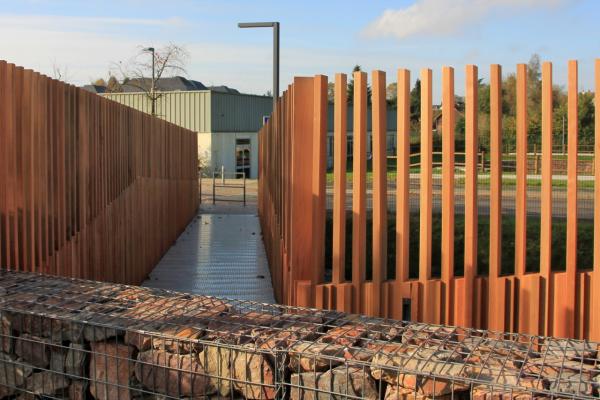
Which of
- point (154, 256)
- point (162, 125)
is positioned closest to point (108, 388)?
point (154, 256)

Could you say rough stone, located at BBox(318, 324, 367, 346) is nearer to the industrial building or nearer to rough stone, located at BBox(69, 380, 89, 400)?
rough stone, located at BBox(69, 380, 89, 400)

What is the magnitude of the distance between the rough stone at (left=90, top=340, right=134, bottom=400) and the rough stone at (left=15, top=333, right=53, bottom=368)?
26cm

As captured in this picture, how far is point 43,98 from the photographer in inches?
219

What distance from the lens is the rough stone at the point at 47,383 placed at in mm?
3334

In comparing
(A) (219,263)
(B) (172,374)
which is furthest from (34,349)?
(A) (219,263)

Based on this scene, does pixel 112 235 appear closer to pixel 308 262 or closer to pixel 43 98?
pixel 43 98

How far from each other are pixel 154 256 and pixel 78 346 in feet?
27.6

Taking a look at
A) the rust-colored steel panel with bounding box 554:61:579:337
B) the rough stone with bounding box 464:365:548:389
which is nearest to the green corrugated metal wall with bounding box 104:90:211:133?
the rust-colored steel panel with bounding box 554:61:579:337

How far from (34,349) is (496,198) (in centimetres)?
293

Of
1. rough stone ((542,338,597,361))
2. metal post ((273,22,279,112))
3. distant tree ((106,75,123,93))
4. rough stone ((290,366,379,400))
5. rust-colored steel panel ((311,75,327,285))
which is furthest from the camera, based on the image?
distant tree ((106,75,123,93))

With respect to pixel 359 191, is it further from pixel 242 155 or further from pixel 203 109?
pixel 242 155

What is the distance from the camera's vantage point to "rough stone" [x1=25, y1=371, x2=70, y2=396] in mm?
3334

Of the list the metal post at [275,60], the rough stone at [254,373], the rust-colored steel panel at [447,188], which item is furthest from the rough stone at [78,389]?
the metal post at [275,60]

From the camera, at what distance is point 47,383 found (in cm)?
336
